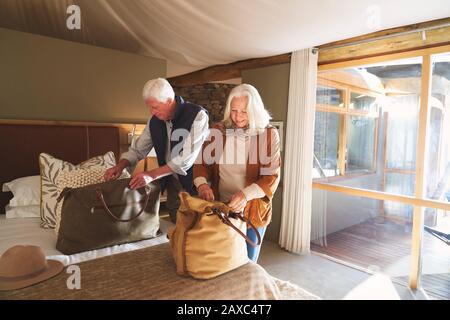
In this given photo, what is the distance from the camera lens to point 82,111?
2.80m

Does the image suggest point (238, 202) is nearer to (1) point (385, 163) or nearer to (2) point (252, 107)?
(2) point (252, 107)

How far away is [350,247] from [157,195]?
9.03ft

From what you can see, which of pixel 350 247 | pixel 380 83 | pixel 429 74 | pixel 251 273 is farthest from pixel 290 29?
pixel 350 247

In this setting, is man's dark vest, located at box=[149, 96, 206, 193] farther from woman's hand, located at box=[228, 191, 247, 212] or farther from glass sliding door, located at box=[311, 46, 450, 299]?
glass sliding door, located at box=[311, 46, 450, 299]

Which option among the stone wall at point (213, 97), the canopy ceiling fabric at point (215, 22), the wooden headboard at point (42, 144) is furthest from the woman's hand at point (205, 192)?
the stone wall at point (213, 97)

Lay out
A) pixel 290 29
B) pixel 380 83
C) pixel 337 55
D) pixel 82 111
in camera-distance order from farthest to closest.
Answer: pixel 380 83, pixel 337 55, pixel 82 111, pixel 290 29

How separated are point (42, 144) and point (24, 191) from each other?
0.58m

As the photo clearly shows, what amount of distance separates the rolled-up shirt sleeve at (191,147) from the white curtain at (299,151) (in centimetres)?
171

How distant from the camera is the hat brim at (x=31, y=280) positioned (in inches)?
40.4

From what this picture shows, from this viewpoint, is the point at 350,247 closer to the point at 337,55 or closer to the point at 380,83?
the point at 380,83

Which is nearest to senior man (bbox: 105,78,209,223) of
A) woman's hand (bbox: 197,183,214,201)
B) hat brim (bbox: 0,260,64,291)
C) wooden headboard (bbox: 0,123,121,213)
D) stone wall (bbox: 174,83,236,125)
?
woman's hand (bbox: 197,183,214,201)

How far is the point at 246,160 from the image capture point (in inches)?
60.9

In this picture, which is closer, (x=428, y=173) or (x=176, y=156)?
(x=176, y=156)

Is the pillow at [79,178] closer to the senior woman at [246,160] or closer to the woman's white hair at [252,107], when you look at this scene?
the senior woman at [246,160]
